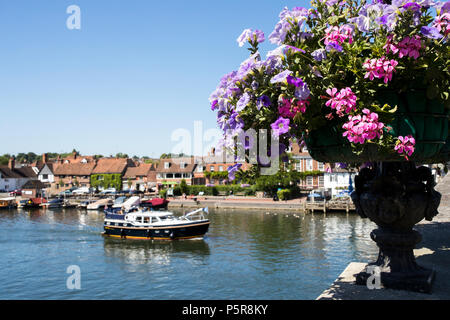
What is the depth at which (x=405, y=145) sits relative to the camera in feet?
10.4

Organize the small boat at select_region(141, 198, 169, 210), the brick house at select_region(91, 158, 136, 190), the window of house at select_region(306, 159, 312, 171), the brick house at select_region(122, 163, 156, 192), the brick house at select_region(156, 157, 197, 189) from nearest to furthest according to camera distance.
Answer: the small boat at select_region(141, 198, 169, 210) < the window of house at select_region(306, 159, 312, 171) < the brick house at select_region(156, 157, 197, 189) < the brick house at select_region(122, 163, 156, 192) < the brick house at select_region(91, 158, 136, 190)

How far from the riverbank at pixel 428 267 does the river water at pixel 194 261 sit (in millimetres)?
9509

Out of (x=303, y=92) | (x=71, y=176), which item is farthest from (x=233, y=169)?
(x=71, y=176)

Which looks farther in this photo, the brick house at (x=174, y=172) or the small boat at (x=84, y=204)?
the brick house at (x=174, y=172)

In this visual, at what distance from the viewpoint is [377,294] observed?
464 cm

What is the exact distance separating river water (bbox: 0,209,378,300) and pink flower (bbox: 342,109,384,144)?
15.4 meters

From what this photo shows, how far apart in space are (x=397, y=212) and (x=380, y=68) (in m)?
2.12

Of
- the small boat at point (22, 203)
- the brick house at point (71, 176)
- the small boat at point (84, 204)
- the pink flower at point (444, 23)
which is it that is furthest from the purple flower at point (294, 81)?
the brick house at point (71, 176)

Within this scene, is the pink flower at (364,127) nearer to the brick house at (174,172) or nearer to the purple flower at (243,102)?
the purple flower at (243,102)

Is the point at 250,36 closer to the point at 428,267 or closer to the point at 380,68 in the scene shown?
the point at 380,68

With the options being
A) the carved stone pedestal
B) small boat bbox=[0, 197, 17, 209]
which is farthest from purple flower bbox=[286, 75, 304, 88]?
small boat bbox=[0, 197, 17, 209]

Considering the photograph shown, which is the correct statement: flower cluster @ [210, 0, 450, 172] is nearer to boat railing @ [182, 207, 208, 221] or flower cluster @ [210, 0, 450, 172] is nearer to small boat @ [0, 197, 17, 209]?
boat railing @ [182, 207, 208, 221]

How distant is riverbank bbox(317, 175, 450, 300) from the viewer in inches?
183

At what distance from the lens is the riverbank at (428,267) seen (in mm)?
4648
